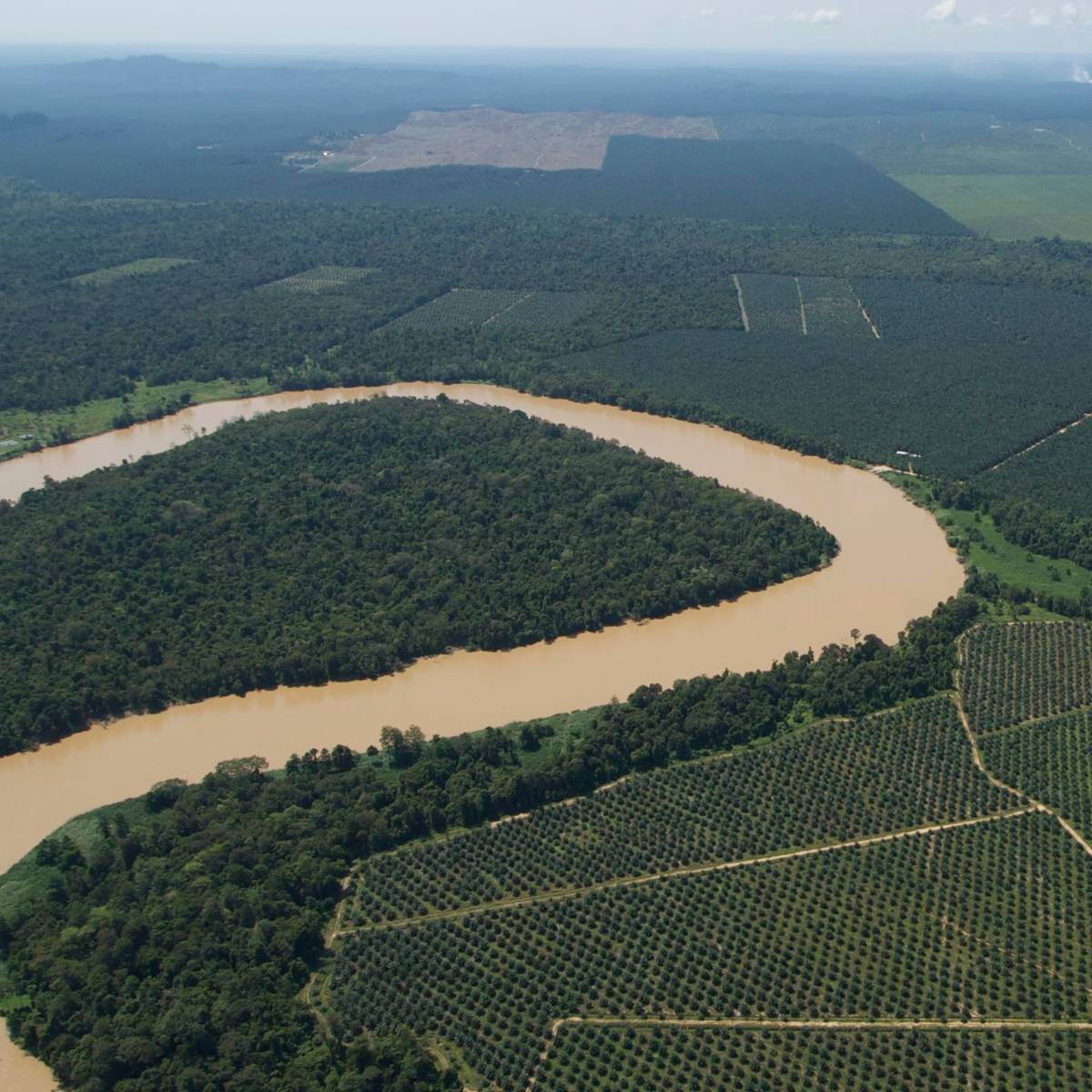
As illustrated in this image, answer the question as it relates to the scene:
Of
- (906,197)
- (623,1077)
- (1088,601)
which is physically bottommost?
(623,1077)

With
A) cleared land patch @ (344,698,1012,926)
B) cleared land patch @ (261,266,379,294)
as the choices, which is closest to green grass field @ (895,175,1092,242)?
cleared land patch @ (261,266,379,294)

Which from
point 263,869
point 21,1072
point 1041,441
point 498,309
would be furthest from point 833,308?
point 21,1072

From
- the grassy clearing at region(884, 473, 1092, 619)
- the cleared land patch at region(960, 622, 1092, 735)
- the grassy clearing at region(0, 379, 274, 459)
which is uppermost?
the grassy clearing at region(0, 379, 274, 459)

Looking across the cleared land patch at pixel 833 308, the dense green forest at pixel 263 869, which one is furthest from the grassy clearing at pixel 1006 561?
the cleared land patch at pixel 833 308

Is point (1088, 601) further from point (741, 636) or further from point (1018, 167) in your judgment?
point (1018, 167)

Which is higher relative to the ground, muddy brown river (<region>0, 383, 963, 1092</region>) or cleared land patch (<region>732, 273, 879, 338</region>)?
cleared land patch (<region>732, 273, 879, 338</region>)

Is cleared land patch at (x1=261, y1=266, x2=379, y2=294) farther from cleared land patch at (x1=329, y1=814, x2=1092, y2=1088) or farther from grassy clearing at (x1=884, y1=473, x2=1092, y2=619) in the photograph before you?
cleared land patch at (x1=329, y1=814, x2=1092, y2=1088)

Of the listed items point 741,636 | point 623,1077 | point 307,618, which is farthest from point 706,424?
point 623,1077

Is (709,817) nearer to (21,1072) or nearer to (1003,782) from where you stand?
(1003,782)
